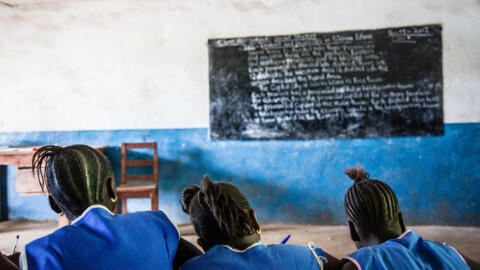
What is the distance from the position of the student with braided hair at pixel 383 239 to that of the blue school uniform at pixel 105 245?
1.71ft

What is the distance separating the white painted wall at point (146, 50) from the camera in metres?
3.24

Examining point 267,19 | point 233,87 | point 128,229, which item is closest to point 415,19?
point 267,19

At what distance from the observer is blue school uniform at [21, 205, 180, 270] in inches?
33.1

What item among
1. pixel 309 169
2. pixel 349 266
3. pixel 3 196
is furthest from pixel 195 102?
pixel 349 266

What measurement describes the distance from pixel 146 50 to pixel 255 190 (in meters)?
1.75

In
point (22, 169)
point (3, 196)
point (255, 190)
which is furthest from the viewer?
point (3, 196)

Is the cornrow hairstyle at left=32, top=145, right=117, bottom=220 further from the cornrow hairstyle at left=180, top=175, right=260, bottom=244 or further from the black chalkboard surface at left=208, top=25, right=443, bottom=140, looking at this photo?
the black chalkboard surface at left=208, top=25, right=443, bottom=140

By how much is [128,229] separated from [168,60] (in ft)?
8.96

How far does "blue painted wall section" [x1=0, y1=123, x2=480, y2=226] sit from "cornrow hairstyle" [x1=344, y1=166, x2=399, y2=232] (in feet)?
7.21

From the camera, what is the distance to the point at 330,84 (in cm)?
329

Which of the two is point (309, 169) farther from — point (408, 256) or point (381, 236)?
point (408, 256)

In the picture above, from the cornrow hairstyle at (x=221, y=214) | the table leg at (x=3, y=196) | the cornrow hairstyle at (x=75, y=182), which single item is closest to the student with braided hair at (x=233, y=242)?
the cornrow hairstyle at (x=221, y=214)

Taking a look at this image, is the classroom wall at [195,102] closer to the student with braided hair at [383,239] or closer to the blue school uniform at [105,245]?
the student with braided hair at [383,239]

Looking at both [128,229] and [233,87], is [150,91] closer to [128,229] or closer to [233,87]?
[233,87]
